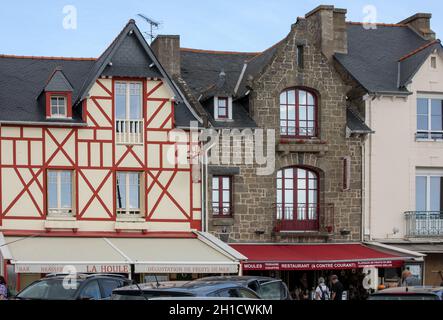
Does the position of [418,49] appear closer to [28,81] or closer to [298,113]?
[298,113]

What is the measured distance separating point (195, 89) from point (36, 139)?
641 cm

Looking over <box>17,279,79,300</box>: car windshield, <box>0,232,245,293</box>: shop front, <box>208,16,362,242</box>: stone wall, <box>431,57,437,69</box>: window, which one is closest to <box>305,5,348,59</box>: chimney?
<box>208,16,362,242</box>: stone wall

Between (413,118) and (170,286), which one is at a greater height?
(413,118)

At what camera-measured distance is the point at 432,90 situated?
30516mm

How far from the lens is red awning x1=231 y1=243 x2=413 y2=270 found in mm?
26655

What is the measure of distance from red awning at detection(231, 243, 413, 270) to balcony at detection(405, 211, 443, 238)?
1734 millimetres

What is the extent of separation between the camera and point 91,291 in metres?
15.4

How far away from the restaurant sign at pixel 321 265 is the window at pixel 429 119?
4.89m

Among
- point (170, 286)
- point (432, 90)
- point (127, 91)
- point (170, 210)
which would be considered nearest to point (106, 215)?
point (170, 210)

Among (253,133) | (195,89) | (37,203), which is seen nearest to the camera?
(37,203)

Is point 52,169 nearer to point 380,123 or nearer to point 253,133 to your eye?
point 253,133

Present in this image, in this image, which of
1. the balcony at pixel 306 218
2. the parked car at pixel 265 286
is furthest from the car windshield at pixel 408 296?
the balcony at pixel 306 218

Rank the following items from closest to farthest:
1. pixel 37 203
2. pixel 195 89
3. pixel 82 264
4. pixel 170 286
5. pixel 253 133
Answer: pixel 170 286
pixel 82 264
pixel 37 203
pixel 253 133
pixel 195 89

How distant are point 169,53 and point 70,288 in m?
16.1
